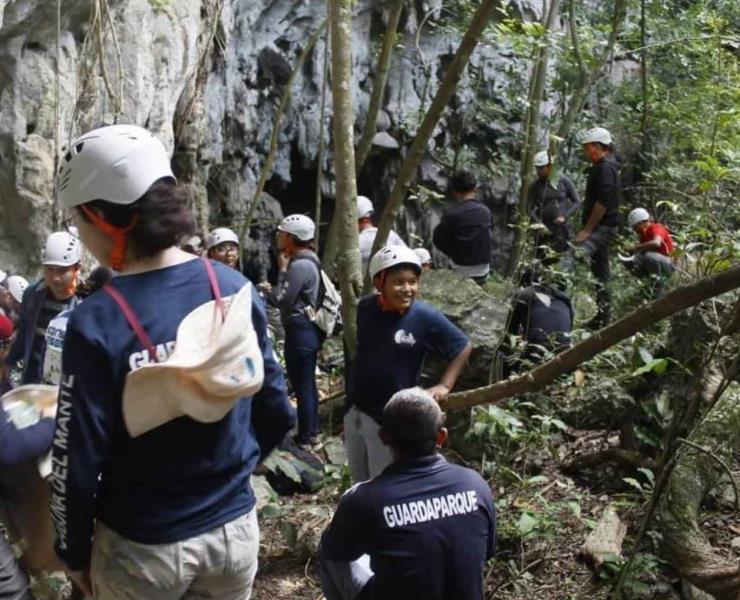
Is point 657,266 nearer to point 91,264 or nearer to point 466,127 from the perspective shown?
point 91,264

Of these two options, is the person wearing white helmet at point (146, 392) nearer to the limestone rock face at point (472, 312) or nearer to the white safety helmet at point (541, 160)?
the limestone rock face at point (472, 312)

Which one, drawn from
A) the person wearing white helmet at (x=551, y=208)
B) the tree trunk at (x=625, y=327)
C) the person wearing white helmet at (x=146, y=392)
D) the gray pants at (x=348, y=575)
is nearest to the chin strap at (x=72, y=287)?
the tree trunk at (x=625, y=327)

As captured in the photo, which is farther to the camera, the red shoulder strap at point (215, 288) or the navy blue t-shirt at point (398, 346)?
the navy blue t-shirt at point (398, 346)

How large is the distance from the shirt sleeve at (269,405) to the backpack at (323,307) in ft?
14.4

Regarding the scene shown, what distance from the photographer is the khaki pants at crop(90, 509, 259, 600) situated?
7.09 ft

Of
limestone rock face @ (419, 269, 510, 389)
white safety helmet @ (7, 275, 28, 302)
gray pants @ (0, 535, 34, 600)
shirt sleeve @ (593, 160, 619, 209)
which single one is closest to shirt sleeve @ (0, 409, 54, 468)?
gray pants @ (0, 535, 34, 600)

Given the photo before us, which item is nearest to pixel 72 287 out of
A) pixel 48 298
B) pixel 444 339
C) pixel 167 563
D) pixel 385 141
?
pixel 48 298

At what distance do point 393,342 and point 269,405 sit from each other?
→ 7.48ft

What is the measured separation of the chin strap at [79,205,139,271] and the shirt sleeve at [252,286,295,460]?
1.28 feet

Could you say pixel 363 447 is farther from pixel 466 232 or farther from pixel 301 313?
pixel 466 232

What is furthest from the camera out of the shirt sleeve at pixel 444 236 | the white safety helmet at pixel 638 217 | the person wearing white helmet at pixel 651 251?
the white safety helmet at pixel 638 217

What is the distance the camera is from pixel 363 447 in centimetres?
494

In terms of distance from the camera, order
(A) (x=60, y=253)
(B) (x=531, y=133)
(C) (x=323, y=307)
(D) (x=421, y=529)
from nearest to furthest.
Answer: (D) (x=421, y=529), (A) (x=60, y=253), (C) (x=323, y=307), (B) (x=531, y=133)

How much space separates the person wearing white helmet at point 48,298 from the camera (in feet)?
17.1
